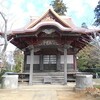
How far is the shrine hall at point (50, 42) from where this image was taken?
15883 millimetres

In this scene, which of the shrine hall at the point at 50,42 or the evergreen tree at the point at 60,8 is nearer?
the shrine hall at the point at 50,42

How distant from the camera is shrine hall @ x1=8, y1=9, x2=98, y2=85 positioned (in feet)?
52.1

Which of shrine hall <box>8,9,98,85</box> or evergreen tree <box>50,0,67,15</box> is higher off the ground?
evergreen tree <box>50,0,67,15</box>

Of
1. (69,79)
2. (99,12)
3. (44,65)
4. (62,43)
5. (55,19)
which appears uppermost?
(99,12)

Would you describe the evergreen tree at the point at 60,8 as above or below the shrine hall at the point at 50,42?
above

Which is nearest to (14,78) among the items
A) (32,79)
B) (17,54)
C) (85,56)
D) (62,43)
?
(32,79)

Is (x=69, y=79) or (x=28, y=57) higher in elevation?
(x=28, y=57)

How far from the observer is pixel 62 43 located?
1678cm

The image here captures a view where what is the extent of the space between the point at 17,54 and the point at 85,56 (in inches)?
584

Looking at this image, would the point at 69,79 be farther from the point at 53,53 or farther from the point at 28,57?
the point at 28,57

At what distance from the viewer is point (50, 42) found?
17219 millimetres

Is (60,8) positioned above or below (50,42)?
above

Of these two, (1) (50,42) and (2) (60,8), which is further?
(2) (60,8)

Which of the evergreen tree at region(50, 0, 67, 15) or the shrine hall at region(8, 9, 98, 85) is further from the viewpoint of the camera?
the evergreen tree at region(50, 0, 67, 15)
